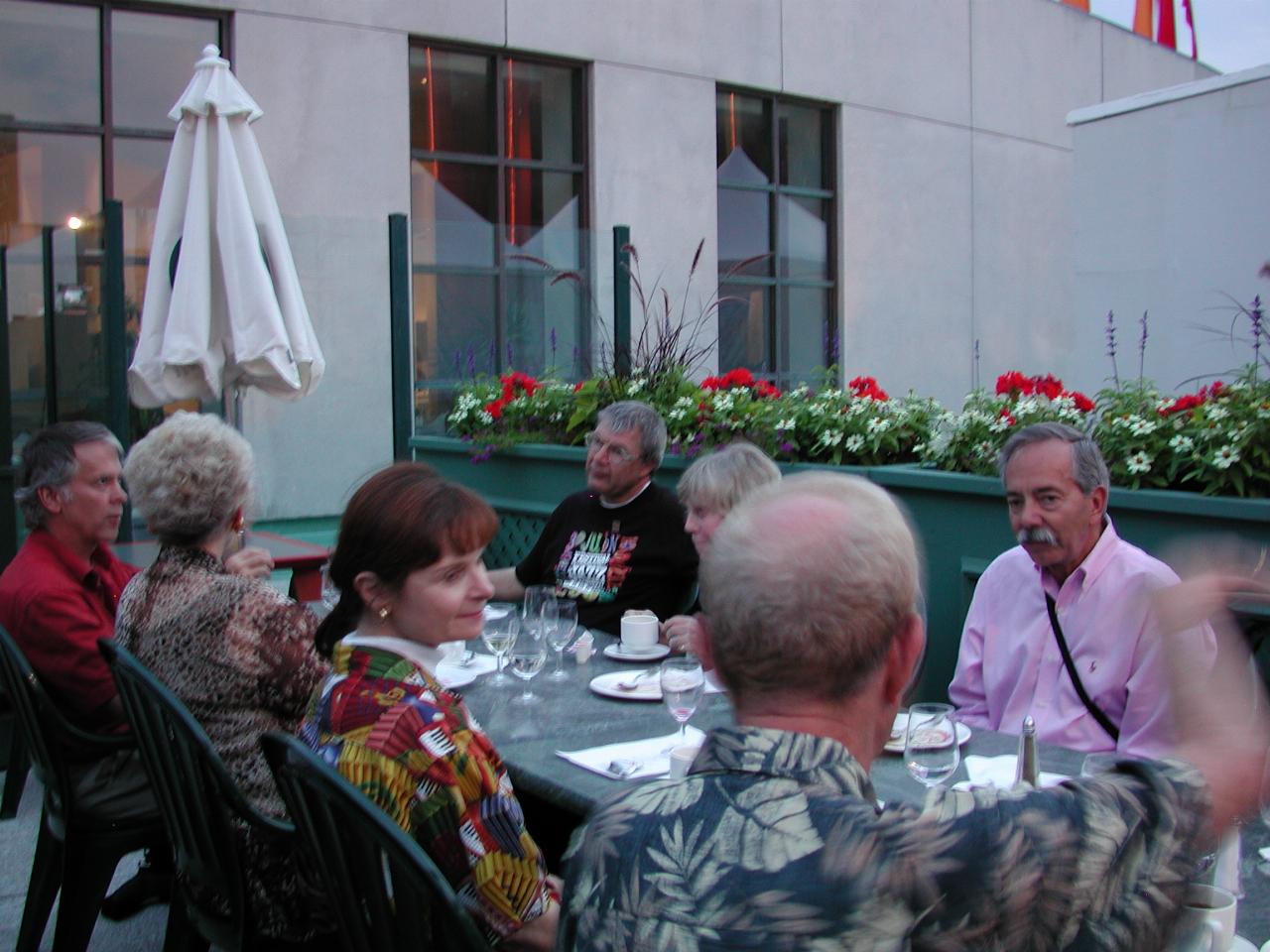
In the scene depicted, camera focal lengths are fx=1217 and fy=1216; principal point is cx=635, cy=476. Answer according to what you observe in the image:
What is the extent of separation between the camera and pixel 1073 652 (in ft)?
9.47

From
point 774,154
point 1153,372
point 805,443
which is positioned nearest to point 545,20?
point 774,154

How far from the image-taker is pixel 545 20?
9930 mm

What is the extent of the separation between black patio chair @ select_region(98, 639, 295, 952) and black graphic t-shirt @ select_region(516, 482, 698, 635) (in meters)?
1.95

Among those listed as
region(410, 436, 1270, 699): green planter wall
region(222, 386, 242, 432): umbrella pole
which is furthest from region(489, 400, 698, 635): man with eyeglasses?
region(222, 386, 242, 432): umbrella pole

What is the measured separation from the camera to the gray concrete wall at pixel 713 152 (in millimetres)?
8070

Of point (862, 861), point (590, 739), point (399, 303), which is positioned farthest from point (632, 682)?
point (399, 303)

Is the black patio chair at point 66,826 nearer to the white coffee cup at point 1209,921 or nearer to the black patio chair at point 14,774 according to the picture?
the black patio chair at point 14,774

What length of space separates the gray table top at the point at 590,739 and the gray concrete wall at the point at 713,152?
446 centimetres

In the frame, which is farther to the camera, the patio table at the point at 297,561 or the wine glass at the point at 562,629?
the patio table at the point at 297,561

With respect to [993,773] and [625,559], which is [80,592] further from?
[993,773]

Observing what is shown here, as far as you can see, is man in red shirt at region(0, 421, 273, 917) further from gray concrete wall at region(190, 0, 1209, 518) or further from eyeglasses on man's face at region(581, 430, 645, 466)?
gray concrete wall at region(190, 0, 1209, 518)

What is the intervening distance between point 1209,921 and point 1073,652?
1466mm

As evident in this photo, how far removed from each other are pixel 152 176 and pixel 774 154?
5608 mm

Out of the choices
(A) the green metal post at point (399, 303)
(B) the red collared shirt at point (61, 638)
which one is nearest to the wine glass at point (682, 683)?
(B) the red collared shirt at point (61, 638)
